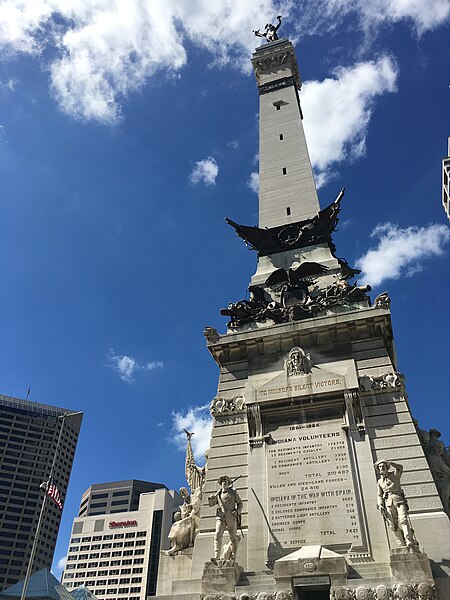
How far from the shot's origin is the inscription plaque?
17.7 m

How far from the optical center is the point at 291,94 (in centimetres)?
4078

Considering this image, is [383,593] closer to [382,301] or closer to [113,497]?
[382,301]

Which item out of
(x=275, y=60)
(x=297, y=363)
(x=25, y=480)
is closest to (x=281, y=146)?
(x=275, y=60)

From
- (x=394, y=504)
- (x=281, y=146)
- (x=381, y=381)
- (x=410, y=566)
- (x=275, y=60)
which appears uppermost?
(x=275, y=60)

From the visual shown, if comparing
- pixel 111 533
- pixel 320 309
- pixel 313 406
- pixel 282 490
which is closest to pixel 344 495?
pixel 282 490

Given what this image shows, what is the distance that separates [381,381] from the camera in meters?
20.7

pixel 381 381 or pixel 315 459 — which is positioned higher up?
pixel 381 381

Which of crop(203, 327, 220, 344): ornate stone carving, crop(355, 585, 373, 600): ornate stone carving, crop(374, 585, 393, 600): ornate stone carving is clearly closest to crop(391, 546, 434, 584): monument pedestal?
crop(374, 585, 393, 600): ornate stone carving

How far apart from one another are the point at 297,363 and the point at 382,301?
189 inches

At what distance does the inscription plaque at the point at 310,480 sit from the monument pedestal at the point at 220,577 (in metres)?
2.15

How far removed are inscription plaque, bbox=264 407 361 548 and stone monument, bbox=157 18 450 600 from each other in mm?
41

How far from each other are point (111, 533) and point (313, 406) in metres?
134

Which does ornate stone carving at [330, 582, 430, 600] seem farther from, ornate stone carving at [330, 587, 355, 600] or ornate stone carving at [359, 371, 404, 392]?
ornate stone carving at [359, 371, 404, 392]

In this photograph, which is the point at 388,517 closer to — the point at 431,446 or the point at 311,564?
the point at 311,564
